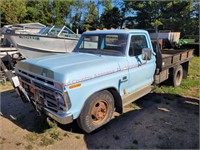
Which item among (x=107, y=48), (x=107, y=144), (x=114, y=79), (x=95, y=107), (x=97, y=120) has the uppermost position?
(x=107, y=48)

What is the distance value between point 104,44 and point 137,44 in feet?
2.65

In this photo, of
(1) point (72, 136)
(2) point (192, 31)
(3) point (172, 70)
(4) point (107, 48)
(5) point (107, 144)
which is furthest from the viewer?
(2) point (192, 31)

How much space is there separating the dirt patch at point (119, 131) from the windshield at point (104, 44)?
1571mm

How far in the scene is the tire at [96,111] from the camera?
3759mm

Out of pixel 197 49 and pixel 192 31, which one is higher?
pixel 192 31

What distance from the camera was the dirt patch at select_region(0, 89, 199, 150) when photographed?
3797 mm

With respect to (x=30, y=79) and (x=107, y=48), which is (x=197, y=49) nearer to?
(x=107, y=48)

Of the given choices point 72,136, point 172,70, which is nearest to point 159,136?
point 72,136

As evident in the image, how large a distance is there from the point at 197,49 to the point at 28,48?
1020 centimetres

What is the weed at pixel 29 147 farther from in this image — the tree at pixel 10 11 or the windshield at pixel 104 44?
the tree at pixel 10 11

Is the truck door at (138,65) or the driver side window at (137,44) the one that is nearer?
the truck door at (138,65)

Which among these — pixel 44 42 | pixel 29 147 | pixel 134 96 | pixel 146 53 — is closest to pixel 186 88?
pixel 134 96

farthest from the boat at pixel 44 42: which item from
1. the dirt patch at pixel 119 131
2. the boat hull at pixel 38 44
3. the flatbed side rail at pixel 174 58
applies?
the flatbed side rail at pixel 174 58

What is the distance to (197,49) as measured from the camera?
1312 centimetres
